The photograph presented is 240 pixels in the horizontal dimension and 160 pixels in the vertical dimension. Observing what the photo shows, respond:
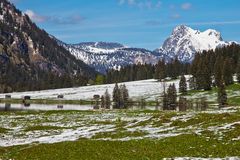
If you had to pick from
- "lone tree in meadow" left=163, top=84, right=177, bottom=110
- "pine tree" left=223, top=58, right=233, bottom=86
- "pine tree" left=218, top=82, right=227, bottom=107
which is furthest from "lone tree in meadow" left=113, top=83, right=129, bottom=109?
"pine tree" left=223, top=58, right=233, bottom=86

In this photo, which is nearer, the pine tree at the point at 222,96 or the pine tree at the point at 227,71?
the pine tree at the point at 222,96

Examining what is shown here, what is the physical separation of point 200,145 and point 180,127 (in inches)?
585

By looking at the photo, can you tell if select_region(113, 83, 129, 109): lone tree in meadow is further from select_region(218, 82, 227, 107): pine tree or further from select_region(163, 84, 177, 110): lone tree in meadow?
select_region(218, 82, 227, 107): pine tree

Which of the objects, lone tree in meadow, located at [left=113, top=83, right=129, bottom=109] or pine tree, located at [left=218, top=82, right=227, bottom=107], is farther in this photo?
lone tree in meadow, located at [left=113, top=83, right=129, bottom=109]

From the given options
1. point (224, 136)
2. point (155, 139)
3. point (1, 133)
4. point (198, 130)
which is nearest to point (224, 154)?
point (224, 136)

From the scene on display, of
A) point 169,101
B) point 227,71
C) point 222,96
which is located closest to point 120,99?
point 169,101

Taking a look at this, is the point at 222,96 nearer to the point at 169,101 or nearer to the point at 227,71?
the point at 169,101

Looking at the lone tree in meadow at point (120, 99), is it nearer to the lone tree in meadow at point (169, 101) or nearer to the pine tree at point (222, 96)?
the lone tree in meadow at point (169, 101)

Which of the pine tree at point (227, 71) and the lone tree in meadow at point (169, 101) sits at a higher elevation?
the pine tree at point (227, 71)

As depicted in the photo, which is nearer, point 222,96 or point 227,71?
point 222,96

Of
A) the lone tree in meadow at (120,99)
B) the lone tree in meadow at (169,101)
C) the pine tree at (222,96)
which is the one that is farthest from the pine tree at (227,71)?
the pine tree at (222,96)

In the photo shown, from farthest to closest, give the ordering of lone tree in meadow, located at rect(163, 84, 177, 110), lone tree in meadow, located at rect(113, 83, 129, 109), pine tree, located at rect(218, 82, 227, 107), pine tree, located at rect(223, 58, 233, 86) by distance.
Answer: pine tree, located at rect(223, 58, 233, 86) → lone tree in meadow, located at rect(113, 83, 129, 109) → lone tree in meadow, located at rect(163, 84, 177, 110) → pine tree, located at rect(218, 82, 227, 107)

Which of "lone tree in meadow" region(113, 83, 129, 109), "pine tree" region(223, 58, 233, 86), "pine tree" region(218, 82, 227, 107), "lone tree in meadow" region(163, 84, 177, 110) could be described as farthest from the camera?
"pine tree" region(223, 58, 233, 86)

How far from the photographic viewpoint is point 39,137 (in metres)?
51.3
